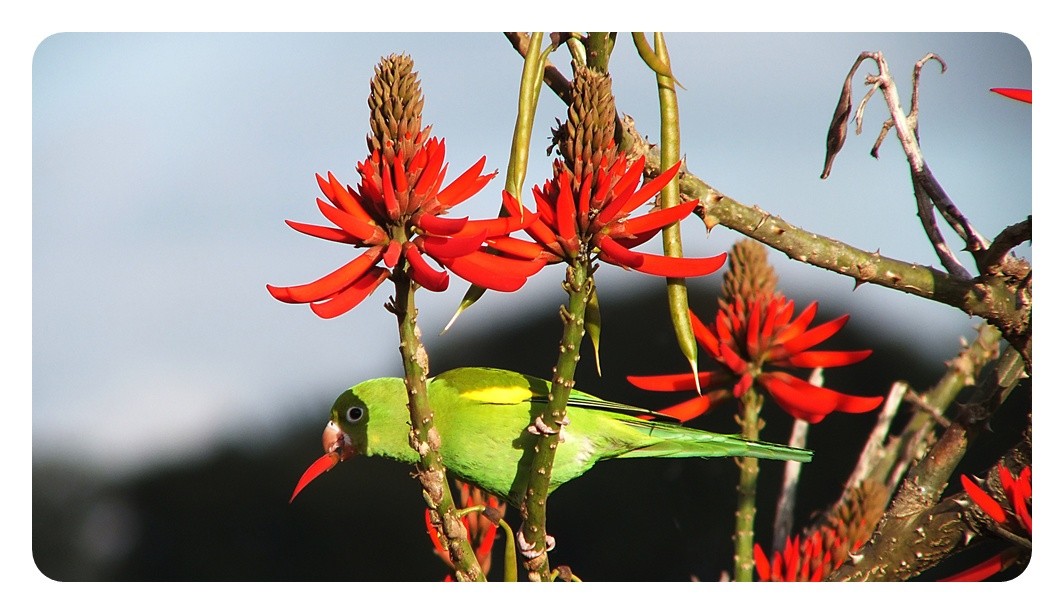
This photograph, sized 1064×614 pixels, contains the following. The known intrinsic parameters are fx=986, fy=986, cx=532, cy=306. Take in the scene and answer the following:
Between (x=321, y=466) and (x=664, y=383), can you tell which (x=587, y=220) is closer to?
(x=664, y=383)

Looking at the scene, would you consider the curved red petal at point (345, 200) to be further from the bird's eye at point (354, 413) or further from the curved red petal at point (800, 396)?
the curved red petal at point (800, 396)

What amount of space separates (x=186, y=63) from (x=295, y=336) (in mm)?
393

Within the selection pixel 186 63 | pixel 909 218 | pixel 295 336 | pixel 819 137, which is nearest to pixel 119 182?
pixel 186 63

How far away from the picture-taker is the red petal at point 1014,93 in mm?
1210

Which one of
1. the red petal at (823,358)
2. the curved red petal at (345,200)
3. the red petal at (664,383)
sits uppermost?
the curved red petal at (345,200)

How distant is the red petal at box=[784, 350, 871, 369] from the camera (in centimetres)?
114

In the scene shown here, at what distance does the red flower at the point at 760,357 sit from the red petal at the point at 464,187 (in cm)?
36

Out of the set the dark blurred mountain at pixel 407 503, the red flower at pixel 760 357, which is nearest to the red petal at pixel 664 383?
the red flower at pixel 760 357

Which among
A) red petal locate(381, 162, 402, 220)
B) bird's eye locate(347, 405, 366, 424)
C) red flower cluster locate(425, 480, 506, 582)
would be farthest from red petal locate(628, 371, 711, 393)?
red petal locate(381, 162, 402, 220)

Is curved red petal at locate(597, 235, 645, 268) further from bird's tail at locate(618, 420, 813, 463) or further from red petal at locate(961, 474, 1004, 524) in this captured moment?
red petal at locate(961, 474, 1004, 524)

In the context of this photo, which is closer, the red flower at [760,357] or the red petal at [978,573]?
the red flower at [760,357]

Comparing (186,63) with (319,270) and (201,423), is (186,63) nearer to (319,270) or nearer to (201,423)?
(319,270)

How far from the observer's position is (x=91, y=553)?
52.4 inches

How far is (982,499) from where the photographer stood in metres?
1.07
